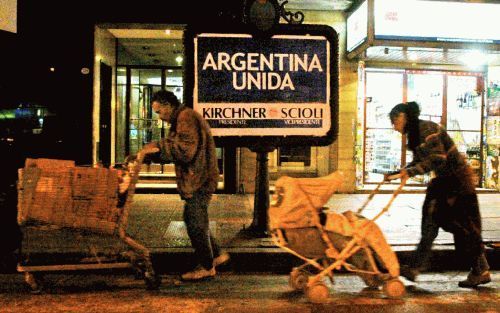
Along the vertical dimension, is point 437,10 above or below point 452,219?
above

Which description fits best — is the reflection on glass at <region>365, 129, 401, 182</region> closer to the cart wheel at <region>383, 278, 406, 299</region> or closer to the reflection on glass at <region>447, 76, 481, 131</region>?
the reflection on glass at <region>447, 76, 481, 131</region>

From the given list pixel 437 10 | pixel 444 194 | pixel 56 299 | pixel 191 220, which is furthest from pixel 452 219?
pixel 437 10

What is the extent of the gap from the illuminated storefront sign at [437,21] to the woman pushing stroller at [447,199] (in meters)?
4.86

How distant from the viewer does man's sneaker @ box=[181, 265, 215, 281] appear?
18.9 ft

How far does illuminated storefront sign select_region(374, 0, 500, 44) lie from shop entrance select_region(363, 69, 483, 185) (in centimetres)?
222

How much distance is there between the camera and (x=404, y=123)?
5602 mm

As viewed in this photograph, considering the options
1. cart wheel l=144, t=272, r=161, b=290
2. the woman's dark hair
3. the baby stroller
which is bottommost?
cart wheel l=144, t=272, r=161, b=290

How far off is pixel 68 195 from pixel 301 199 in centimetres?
212

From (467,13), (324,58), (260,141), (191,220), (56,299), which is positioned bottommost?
(56,299)

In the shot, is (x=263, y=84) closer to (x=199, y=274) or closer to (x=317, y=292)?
(x=199, y=274)

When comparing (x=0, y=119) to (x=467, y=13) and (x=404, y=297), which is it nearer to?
(x=404, y=297)

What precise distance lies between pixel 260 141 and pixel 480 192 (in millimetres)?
7381

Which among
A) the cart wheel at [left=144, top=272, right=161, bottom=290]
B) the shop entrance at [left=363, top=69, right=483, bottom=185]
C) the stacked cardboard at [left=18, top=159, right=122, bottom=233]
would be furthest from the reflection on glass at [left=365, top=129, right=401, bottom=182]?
the stacked cardboard at [left=18, top=159, right=122, bottom=233]

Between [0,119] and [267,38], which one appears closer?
[267,38]
